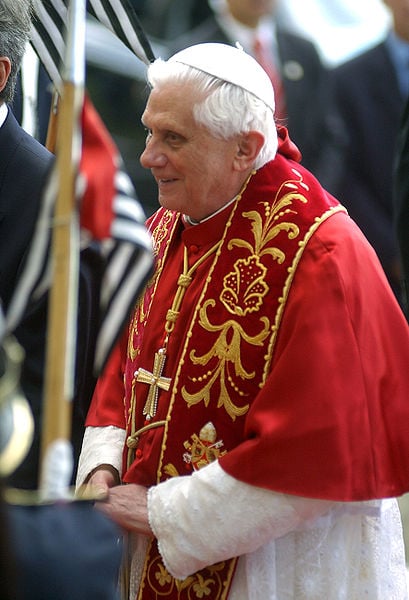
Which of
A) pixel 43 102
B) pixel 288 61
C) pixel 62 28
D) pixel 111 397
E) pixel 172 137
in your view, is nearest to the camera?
pixel 172 137

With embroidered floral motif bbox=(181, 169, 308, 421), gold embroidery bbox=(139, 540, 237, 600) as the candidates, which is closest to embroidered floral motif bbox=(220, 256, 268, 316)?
A: embroidered floral motif bbox=(181, 169, 308, 421)

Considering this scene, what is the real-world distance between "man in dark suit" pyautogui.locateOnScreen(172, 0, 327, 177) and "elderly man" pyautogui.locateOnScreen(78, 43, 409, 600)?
11.2ft

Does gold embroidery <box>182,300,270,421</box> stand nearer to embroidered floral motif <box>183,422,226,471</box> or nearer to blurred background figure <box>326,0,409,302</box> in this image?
embroidered floral motif <box>183,422,226,471</box>

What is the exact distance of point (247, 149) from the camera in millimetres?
3928

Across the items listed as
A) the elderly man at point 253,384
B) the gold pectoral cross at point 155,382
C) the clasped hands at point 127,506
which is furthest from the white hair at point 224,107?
the clasped hands at point 127,506

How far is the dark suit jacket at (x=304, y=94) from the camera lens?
295 inches

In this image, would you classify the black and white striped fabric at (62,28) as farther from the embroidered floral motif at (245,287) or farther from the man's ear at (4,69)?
the embroidered floral motif at (245,287)

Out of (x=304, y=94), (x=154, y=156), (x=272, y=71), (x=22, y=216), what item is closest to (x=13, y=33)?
(x=22, y=216)

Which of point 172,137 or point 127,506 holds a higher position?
point 172,137

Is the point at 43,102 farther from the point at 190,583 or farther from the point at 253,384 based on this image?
the point at 190,583

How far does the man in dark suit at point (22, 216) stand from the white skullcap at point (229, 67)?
58 cm

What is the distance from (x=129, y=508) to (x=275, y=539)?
1.39 ft

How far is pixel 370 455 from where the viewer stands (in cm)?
372

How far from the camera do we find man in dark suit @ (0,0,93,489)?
409 centimetres
